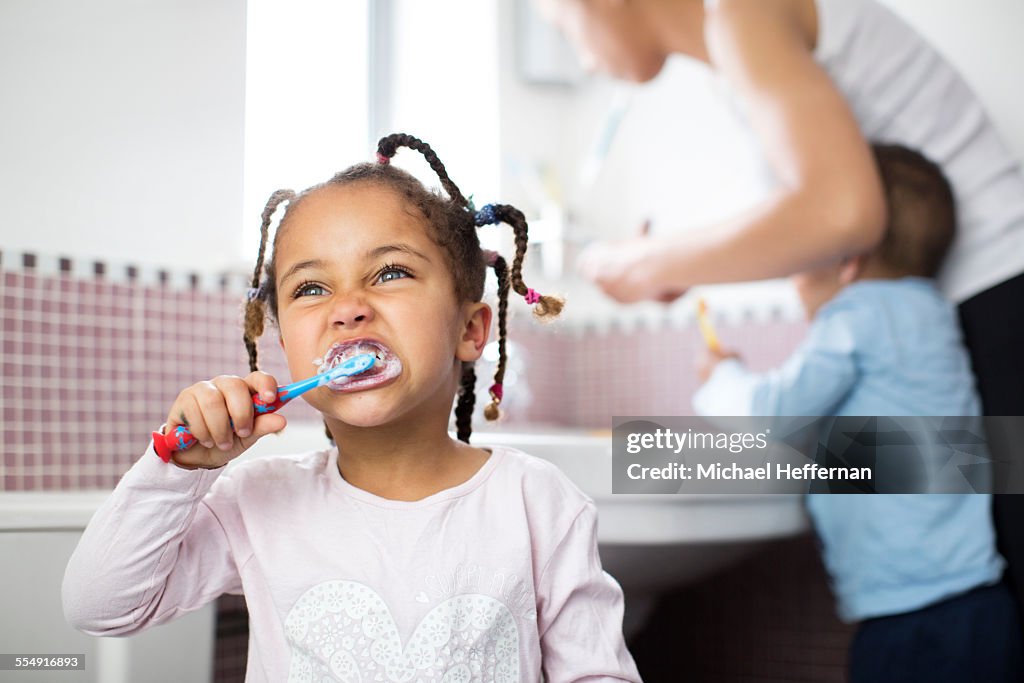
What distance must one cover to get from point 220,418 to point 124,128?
860 millimetres

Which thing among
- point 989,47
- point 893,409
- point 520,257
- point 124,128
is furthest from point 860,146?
point 124,128

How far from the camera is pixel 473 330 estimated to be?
899 mm

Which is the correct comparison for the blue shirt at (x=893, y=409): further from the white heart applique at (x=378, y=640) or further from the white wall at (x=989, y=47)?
the white heart applique at (x=378, y=640)

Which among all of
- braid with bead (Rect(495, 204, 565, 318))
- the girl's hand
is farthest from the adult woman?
the girl's hand

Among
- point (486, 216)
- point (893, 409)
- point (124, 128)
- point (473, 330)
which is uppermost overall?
point (124, 128)

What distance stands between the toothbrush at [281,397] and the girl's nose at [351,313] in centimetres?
3

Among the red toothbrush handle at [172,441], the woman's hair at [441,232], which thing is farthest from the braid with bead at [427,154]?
the red toothbrush handle at [172,441]

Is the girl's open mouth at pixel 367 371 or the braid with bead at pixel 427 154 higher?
the braid with bead at pixel 427 154

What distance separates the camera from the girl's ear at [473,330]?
2.89ft

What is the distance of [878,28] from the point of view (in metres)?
1.60

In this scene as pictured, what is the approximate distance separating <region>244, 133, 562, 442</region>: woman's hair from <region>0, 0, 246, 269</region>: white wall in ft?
1.70

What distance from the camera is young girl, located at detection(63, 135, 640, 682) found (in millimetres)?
699

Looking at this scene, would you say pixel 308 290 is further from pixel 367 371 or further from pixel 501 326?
pixel 501 326

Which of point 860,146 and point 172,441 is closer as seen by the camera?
point 172,441
